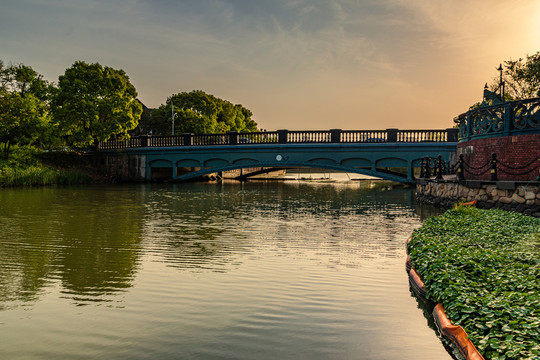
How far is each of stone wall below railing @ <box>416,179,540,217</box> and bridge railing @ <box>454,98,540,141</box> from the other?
6.69ft

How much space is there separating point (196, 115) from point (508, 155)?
4888cm

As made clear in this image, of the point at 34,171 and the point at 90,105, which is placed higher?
the point at 90,105

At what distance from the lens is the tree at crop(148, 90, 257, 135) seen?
59.5 m

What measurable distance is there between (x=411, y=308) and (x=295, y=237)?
6051mm

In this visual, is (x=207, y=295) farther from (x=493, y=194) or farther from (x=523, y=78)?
(x=523, y=78)

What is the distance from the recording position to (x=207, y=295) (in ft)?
20.9

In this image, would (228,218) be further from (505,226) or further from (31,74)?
(31,74)

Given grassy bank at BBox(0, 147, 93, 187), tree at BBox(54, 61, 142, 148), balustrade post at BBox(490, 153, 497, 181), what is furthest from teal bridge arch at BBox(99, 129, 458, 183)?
balustrade post at BBox(490, 153, 497, 181)

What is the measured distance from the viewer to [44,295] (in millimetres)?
6355

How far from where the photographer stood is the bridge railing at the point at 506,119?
15.1 meters

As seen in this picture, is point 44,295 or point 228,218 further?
point 228,218

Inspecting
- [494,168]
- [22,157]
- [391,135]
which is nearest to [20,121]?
[22,157]

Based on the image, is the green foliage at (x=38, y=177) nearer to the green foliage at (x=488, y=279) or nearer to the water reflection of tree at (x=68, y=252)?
the water reflection of tree at (x=68, y=252)

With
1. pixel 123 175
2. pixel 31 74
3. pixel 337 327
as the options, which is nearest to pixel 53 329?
pixel 337 327
